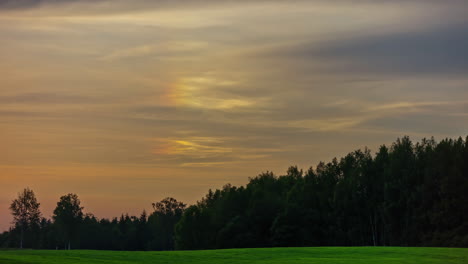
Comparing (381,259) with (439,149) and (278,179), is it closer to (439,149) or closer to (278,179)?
(439,149)

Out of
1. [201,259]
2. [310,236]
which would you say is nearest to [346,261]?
[201,259]

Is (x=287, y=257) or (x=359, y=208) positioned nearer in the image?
(x=287, y=257)

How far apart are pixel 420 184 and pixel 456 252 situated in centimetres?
6798

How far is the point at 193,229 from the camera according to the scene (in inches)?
6501

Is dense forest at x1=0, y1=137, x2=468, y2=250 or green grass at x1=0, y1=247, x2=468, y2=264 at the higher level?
dense forest at x1=0, y1=137, x2=468, y2=250

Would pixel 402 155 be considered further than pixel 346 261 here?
Yes

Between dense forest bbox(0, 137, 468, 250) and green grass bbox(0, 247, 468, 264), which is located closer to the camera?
green grass bbox(0, 247, 468, 264)

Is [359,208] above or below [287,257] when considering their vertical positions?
above

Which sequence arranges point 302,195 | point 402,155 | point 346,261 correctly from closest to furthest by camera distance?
point 346,261
point 402,155
point 302,195

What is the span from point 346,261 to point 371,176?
87957 millimetres

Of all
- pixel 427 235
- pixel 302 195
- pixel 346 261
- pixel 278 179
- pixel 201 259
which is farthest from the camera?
pixel 278 179

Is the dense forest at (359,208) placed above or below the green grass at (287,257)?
above

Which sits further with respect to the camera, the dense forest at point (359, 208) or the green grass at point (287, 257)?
the dense forest at point (359, 208)

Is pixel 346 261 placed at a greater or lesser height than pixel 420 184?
lesser
